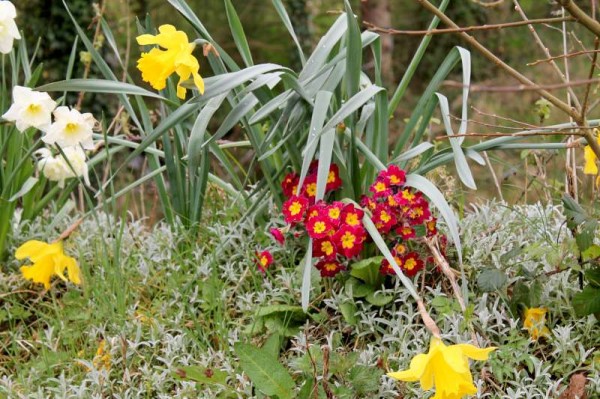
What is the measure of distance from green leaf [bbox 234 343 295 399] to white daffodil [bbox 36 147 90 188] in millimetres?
844

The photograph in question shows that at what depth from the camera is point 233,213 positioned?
2775 mm

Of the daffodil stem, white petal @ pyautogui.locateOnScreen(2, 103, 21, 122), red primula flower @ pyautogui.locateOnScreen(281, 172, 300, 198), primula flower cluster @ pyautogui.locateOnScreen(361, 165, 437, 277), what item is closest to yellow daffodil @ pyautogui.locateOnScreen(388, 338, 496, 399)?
the daffodil stem

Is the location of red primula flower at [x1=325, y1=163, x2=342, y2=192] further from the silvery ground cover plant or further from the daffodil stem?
the daffodil stem

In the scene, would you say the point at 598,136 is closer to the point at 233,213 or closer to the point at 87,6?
the point at 233,213

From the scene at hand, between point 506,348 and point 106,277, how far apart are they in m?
1.11

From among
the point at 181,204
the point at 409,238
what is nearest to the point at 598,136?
the point at 409,238

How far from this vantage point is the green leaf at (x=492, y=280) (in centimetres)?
205

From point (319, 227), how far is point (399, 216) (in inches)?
8.1

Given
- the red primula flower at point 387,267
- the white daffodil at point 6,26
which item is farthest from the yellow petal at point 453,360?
the white daffodil at point 6,26

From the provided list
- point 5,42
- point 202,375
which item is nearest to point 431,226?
point 202,375

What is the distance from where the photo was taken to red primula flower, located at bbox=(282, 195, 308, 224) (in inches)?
88.9

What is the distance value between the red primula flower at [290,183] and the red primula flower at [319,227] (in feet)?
0.87

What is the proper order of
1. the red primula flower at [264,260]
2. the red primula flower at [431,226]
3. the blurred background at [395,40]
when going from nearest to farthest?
the red primula flower at [431,226]
the red primula flower at [264,260]
the blurred background at [395,40]

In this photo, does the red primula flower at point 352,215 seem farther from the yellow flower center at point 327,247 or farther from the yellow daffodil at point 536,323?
the yellow daffodil at point 536,323
